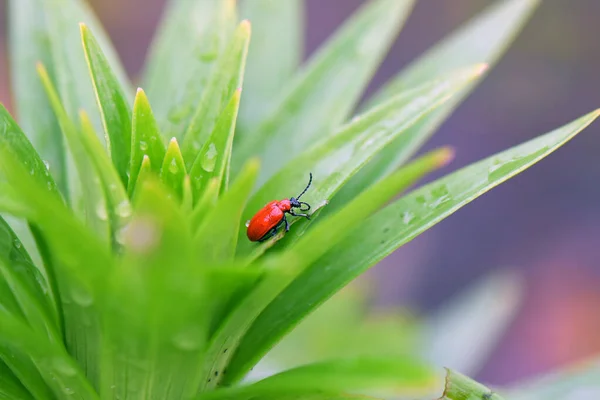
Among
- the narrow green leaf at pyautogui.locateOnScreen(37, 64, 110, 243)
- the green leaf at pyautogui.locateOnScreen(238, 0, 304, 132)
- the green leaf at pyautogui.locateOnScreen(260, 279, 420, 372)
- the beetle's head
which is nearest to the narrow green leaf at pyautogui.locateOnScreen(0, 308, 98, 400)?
the narrow green leaf at pyautogui.locateOnScreen(37, 64, 110, 243)

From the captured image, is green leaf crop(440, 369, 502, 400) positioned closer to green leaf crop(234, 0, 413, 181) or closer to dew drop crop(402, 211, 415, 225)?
dew drop crop(402, 211, 415, 225)

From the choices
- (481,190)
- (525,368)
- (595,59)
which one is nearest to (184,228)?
(481,190)

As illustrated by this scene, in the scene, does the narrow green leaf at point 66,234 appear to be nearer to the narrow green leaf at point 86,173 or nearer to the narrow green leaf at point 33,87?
the narrow green leaf at point 86,173

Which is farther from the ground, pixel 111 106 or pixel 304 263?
pixel 111 106

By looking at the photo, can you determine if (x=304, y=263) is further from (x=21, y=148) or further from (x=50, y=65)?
(x=50, y=65)

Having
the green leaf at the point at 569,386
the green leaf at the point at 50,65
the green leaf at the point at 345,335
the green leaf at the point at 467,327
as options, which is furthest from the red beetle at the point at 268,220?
the green leaf at the point at 467,327

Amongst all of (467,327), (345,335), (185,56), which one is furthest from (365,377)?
(467,327)
